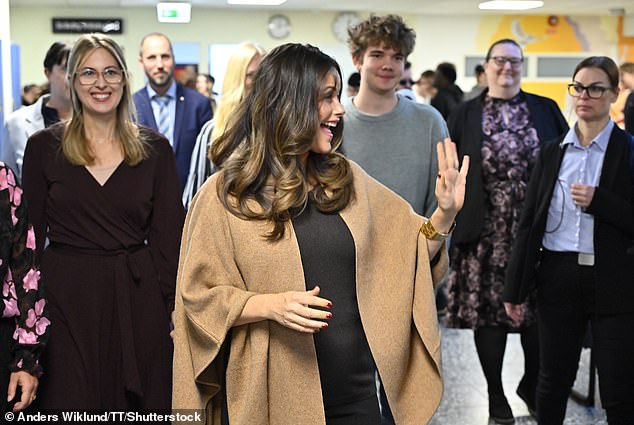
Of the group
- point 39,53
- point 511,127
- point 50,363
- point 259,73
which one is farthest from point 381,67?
point 39,53

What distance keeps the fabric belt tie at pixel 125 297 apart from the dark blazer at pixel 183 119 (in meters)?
1.69

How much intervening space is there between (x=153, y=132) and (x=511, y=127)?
199cm

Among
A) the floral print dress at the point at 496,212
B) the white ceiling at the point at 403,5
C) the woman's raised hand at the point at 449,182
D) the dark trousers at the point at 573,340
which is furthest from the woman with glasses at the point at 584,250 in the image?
the white ceiling at the point at 403,5

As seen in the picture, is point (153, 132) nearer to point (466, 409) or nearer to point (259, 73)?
point (259, 73)

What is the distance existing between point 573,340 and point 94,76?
219cm

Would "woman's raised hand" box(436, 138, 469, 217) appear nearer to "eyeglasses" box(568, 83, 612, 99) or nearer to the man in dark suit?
"eyeglasses" box(568, 83, 612, 99)

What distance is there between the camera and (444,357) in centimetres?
593

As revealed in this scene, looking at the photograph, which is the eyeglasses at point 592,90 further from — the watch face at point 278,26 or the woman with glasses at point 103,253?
the watch face at point 278,26

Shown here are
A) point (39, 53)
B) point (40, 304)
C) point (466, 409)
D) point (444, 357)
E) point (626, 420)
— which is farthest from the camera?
point (39, 53)

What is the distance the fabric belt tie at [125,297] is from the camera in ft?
9.91

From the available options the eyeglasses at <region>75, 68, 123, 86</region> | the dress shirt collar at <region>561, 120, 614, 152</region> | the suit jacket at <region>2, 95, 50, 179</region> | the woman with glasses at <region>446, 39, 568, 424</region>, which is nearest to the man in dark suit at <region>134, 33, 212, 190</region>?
the suit jacket at <region>2, 95, 50, 179</region>

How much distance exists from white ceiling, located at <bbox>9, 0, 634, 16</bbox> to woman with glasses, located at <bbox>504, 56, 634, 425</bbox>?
11.2 m

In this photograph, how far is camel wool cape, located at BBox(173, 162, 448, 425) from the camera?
7.19 ft

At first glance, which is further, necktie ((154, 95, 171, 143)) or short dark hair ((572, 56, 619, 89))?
necktie ((154, 95, 171, 143))
